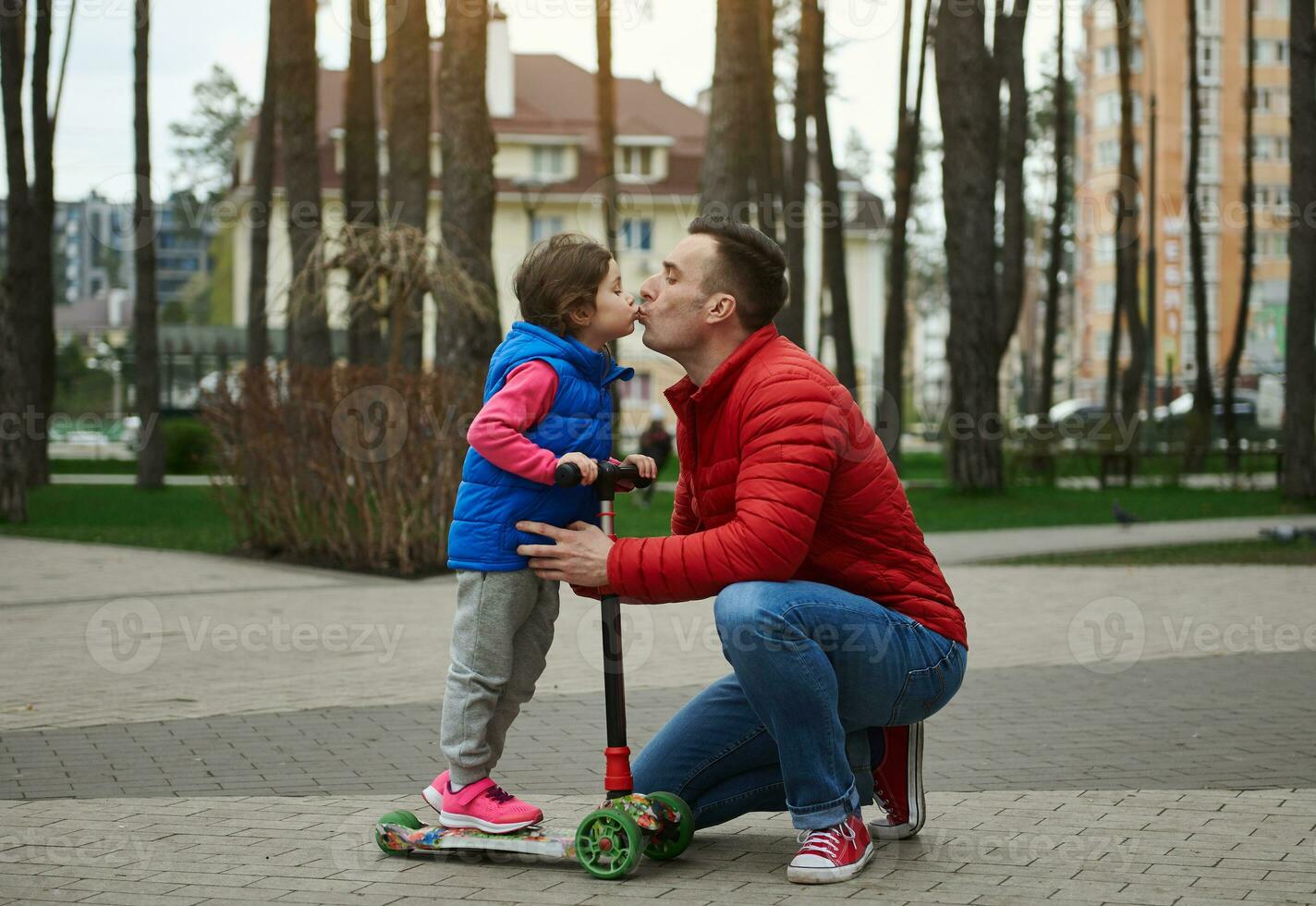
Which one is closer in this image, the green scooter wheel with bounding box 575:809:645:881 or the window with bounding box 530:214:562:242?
the green scooter wheel with bounding box 575:809:645:881

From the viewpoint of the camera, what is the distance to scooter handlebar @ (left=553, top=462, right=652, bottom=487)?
13.1 ft

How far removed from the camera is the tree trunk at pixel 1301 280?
20938 millimetres

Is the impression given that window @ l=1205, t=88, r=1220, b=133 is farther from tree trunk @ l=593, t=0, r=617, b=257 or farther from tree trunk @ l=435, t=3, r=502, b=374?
tree trunk @ l=435, t=3, r=502, b=374

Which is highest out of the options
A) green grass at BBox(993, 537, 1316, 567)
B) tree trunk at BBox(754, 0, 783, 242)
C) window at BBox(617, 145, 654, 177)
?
window at BBox(617, 145, 654, 177)

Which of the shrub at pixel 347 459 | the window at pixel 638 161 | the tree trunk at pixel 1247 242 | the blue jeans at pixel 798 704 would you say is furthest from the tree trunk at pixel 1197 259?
the window at pixel 638 161

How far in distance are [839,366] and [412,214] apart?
10760mm

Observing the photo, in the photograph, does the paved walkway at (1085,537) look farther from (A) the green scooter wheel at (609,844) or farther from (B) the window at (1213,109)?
(B) the window at (1213,109)

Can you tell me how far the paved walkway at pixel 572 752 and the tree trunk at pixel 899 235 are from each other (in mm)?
15789

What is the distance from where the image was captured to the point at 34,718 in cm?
675

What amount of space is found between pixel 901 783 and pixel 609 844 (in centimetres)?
90

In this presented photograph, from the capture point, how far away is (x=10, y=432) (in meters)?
17.7

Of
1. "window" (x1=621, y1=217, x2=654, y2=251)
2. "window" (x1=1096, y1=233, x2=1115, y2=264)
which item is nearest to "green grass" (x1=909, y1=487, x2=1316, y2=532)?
"window" (x1=621, y1=217, x2=654, y2=251)

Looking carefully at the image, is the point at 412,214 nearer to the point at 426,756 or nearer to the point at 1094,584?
the point at 1094,584

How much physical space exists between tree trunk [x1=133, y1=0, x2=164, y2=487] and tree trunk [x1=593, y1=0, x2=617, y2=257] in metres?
7.27
